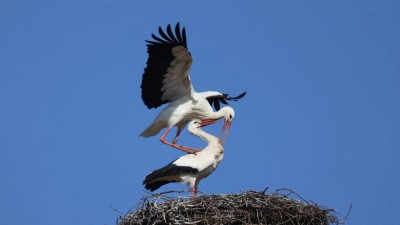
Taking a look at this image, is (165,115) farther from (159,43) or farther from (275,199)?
(275,199)

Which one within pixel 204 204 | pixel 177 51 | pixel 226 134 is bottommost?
pixel 204 204

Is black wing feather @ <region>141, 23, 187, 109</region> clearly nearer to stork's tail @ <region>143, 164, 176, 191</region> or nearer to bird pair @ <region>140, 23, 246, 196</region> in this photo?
bird pair @ <region>140, 23, 246, 196</region>

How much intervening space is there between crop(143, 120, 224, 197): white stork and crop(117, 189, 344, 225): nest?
3.62 feet

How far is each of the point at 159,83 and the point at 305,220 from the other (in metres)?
3.92

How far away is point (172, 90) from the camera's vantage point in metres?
15.2

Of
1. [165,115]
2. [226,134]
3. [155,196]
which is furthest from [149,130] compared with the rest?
[155,196]

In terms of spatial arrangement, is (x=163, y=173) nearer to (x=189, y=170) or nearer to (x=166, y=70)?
(x=189, y=170)

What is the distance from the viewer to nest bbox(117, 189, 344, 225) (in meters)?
11.8

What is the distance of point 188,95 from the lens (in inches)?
601

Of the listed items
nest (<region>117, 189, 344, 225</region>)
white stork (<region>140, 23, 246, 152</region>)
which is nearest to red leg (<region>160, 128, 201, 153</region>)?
white stork (<region>140, 23, 246, 152</region>)

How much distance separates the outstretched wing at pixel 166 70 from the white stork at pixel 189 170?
5.29 feet

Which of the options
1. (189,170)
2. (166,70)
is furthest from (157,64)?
(189,170)

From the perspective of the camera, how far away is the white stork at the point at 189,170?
1323 cm

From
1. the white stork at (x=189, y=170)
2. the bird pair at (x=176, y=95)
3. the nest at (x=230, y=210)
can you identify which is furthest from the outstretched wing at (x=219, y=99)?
the nest at (x=230, y=210)
